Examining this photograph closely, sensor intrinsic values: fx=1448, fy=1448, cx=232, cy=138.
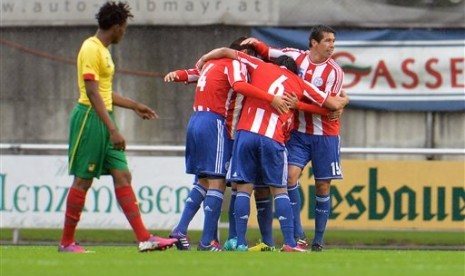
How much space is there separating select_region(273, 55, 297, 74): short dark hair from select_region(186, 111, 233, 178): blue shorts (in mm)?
762

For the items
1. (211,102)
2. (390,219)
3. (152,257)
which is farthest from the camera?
(390,219)

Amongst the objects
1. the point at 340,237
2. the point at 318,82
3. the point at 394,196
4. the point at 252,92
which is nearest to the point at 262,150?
the point at 252,92

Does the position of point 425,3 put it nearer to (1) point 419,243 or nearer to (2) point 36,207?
(1) point 419,243

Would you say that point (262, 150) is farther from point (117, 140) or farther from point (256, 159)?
point (117, 140)

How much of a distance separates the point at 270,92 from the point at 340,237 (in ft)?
20.2

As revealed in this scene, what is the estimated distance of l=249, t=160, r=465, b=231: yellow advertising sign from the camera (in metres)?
17.5

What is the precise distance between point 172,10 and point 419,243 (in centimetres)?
574

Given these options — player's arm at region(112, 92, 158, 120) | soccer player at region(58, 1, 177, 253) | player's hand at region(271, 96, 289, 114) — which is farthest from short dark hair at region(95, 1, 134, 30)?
player's hand at region(271, 96, 289, 114)

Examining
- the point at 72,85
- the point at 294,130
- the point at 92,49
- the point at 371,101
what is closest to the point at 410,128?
the point at 371,101

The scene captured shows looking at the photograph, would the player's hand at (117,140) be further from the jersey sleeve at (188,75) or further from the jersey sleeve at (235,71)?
the jersey sleeve at (188,75)

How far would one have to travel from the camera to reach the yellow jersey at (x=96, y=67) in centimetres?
1133

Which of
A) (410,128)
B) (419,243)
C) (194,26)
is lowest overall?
(419,243)

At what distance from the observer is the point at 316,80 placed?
13.2 metres

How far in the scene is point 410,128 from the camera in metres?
21.2
